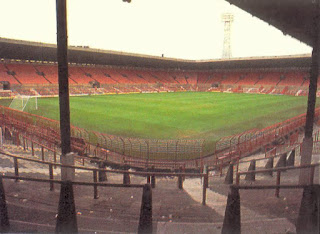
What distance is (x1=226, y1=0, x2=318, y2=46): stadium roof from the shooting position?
341 inches

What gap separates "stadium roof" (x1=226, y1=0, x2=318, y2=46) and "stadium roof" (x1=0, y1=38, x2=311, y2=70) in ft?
114

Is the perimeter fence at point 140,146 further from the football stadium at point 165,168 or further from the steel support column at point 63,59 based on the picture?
the steel support column at point 63,59

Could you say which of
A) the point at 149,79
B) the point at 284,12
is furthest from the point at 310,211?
the point at 149,79

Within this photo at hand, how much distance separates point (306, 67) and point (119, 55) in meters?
41.2

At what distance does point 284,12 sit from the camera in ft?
31.4

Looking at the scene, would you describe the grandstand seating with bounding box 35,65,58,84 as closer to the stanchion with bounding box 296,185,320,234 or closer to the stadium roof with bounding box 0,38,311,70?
the stadium roof with bounding box 0,38,311,70

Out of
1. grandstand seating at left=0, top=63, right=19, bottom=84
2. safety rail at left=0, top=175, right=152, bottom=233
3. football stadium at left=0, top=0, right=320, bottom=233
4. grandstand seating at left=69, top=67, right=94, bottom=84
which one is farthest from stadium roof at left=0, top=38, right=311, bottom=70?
safety rail at left=0, top=175, right=152, bottom=233

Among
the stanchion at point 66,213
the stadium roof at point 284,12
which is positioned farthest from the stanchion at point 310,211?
the stadium roof at point 284,12

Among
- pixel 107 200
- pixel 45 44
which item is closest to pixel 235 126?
pixel 107 200

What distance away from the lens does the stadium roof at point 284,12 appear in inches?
341

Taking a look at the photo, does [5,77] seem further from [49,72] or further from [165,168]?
[165,168]

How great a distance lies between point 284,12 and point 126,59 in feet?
151

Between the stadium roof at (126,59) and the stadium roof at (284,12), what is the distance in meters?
34.8

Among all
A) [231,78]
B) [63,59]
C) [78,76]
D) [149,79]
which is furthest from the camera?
[231,78]
